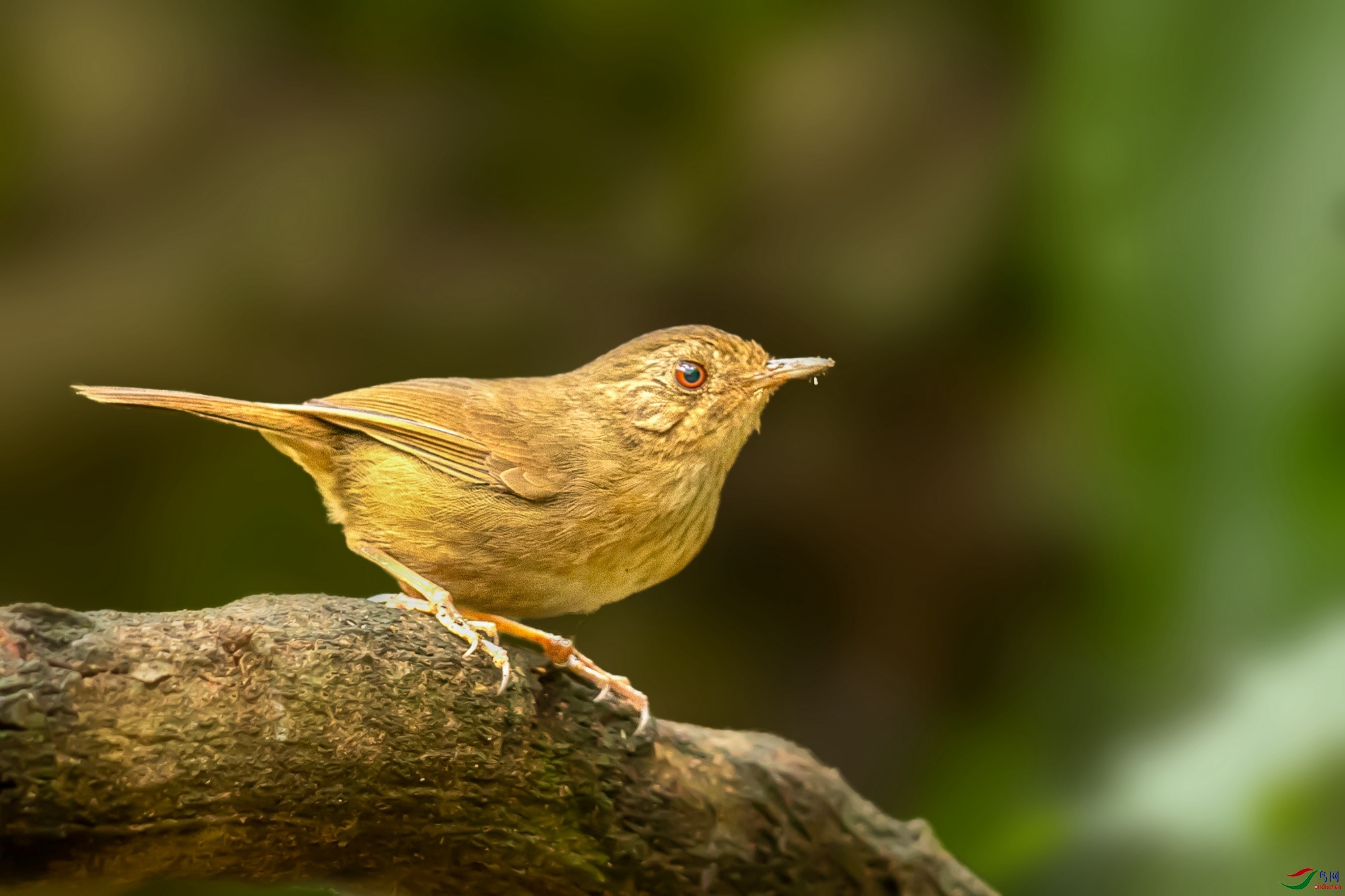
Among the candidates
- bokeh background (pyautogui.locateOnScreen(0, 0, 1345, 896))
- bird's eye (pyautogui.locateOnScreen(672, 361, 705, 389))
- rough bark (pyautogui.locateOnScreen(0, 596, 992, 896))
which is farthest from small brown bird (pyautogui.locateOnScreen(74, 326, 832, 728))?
bokeh background (pyautogui.locateOnScreen(0, 0, 1345, 896))

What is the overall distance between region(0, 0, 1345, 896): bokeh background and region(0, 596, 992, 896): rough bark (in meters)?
1.56

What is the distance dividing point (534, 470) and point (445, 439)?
26cm

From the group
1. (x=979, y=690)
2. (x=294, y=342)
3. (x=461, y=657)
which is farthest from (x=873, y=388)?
(x=461, y=657)

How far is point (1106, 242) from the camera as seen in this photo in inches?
191

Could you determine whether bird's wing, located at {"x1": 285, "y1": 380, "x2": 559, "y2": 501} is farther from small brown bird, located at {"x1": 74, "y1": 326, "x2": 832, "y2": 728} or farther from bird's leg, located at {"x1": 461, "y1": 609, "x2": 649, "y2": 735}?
bird's leg, located at {"x1": 461, "y1": 609, "x2": 649, "y2": 735}

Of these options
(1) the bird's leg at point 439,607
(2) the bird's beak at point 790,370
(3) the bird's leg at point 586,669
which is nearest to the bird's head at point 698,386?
(2) the bird's beak at point 790,370

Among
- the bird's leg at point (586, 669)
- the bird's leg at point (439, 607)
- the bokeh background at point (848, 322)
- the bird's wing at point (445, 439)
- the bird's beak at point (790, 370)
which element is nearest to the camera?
the bird's leg at point (439, 607)

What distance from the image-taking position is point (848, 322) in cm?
526

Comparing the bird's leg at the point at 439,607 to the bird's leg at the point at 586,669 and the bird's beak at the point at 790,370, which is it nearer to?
the bird's leg at the point at 586,669

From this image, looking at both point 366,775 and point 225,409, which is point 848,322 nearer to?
point 225,409

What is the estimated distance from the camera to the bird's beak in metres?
3.42

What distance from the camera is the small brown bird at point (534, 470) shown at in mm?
3162

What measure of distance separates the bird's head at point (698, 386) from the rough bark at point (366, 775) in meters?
0.80

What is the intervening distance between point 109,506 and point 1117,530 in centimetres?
396
